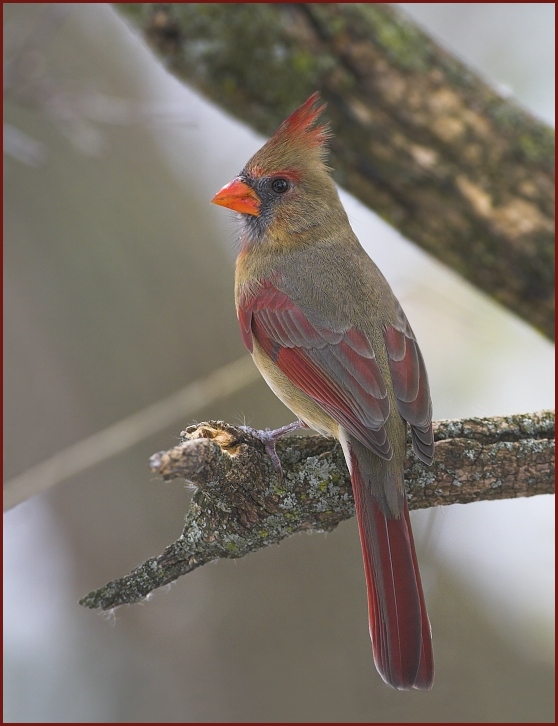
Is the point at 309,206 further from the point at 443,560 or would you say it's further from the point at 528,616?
the point at 528,616

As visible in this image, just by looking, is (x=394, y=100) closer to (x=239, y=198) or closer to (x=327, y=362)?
(x=239, y=198)

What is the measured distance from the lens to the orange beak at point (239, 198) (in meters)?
3.14

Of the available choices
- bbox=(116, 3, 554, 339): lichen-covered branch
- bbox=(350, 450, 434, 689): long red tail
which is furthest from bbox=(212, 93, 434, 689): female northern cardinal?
bbox=(116, 3, 554, 339): lichen-covered branch

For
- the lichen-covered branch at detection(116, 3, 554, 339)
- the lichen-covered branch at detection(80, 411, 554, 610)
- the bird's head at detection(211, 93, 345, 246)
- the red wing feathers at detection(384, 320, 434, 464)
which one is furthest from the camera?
the lichen-covered branch at detection(116, 3, 554, 339)

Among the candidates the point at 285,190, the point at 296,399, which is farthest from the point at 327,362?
the point at 285,190

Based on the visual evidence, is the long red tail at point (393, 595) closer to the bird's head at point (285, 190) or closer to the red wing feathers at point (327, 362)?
the red wing feathers at point (327, 362)

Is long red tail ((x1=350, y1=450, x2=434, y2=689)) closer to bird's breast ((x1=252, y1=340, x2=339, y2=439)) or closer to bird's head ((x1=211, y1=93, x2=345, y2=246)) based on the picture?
Result: bird's breast ((x1=252, y1=340, x2=339, y2=439))

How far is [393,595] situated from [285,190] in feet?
5.10

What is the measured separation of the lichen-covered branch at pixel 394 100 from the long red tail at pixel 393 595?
4.65ft

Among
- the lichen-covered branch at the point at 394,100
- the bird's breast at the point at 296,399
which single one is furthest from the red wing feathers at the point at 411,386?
the lichen-covered branch at the point at 394,100

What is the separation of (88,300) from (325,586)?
1.81 meters

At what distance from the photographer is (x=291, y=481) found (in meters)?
2.36

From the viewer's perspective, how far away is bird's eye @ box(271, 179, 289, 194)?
315cm

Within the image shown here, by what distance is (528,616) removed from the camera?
163 inches
